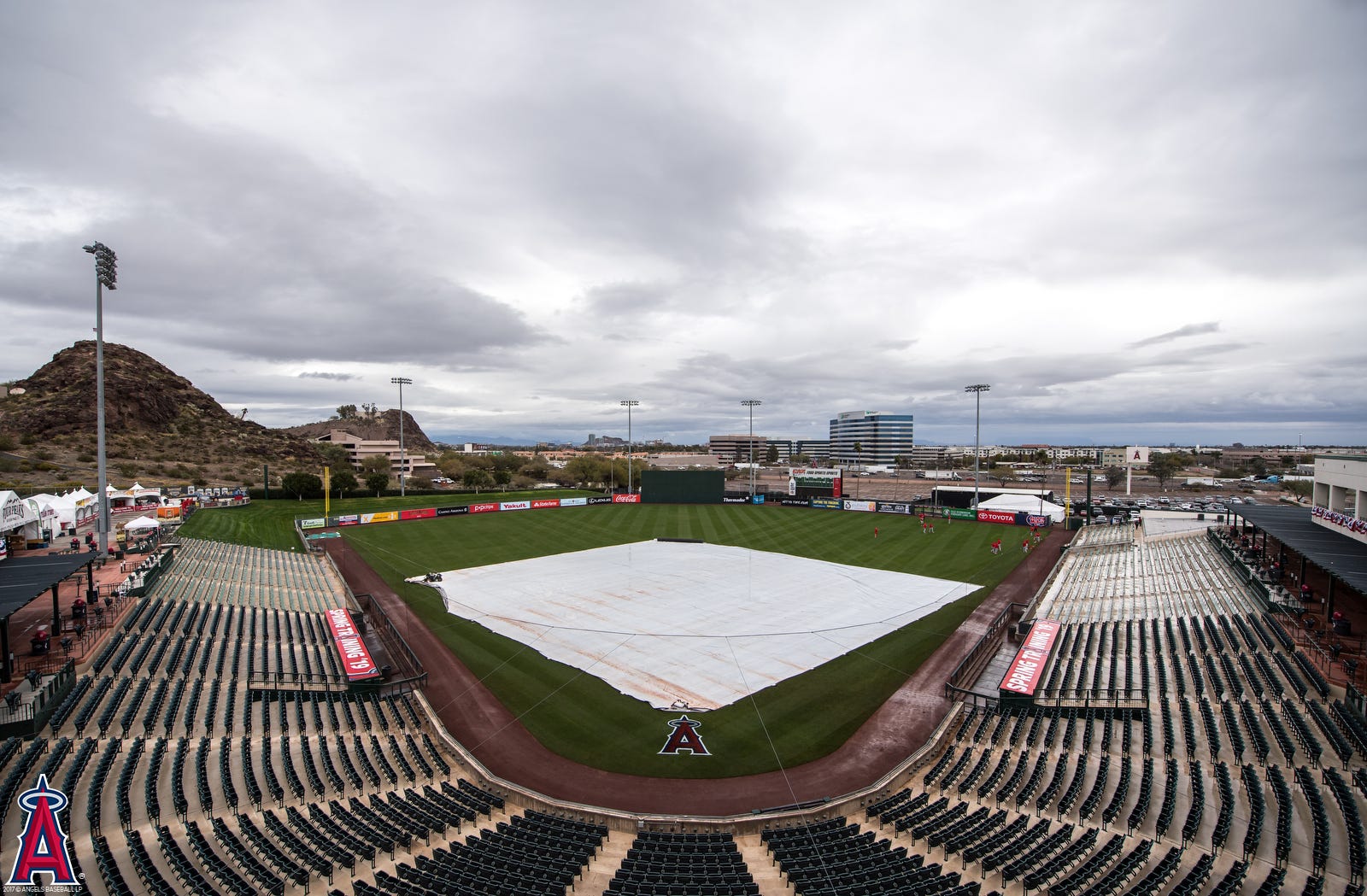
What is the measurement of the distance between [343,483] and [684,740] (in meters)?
75.5

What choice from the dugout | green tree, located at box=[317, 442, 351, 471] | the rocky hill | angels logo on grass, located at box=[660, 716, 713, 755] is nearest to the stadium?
angels logo on grass, located at box=[660, 716, 713, 755]

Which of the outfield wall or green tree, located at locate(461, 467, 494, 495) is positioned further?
green tree, located at locate(461, 467, 494, 495)

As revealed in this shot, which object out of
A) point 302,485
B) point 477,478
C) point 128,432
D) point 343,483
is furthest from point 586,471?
point 128,432

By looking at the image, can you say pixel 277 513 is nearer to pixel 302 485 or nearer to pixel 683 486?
pixel 302 485

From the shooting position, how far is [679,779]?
1744 centimetres

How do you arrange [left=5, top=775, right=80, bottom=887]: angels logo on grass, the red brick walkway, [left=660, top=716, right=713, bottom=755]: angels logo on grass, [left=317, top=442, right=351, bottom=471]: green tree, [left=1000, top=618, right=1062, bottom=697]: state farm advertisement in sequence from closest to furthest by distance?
1. [left=5, top=775, right=80, bottom=887]: angels logo on grass
2. the red brick walkway
3. [left=660, top=716, right=713, bottom=755]: angels logo on grass
4. [left=1000, top=618, right=1062, bottom=697]: state farm advertisement
5. [left=317, top=442, right=351, bottom=471]: green tree

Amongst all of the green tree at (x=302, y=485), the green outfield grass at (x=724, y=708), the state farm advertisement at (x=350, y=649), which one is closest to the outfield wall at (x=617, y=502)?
the green outfield grass at (x=724, y=708)

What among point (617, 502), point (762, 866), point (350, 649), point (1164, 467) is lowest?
point (762, 866)

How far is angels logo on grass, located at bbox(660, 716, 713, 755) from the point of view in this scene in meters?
18.8

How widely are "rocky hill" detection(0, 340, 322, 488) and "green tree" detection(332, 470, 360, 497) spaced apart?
20156 millimetres

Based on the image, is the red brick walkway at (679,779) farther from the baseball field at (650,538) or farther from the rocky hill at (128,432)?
the rocky hill at (128,432)

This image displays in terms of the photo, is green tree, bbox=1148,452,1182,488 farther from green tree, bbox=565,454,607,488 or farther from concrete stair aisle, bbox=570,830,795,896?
concrete stair aisle, bbox=570,830,795,896

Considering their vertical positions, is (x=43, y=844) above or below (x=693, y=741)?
above

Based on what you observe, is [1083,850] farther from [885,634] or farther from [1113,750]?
[885,634]
